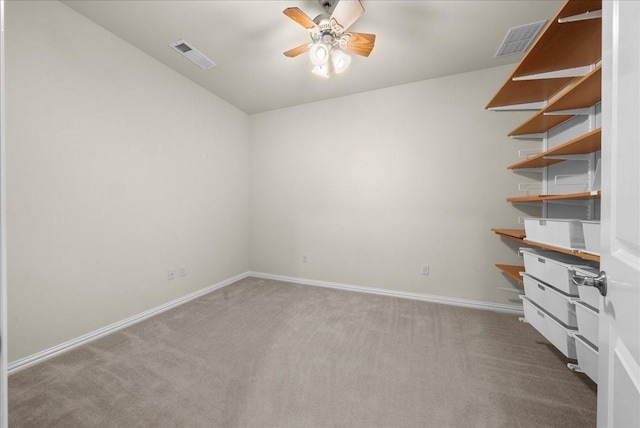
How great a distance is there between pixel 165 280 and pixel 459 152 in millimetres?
3512

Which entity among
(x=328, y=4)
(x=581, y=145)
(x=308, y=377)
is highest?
(x=328, y=4)

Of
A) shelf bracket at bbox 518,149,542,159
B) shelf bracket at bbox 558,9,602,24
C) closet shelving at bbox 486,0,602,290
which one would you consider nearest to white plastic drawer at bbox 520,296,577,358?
closet shelving at bbox 486,0,602,290

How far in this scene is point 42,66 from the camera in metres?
1.74

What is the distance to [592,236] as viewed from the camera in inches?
49.8

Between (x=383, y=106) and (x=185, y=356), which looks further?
(x=383, y=106)

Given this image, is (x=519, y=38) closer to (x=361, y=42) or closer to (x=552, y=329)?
(x=361, y=42)

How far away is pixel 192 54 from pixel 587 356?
12.2 feet

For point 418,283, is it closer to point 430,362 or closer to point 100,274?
point 430,362

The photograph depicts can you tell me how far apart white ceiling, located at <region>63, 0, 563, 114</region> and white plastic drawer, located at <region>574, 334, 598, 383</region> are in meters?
2.26

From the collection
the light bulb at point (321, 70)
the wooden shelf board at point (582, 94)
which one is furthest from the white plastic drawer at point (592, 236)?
the light bulb at point (321, 70)

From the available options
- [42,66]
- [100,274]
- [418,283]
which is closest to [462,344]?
[418,283]

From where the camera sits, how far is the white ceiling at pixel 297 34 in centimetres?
185

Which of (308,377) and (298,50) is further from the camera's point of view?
(298,50)

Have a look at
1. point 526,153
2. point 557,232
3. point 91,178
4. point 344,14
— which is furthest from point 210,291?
point 526,153
